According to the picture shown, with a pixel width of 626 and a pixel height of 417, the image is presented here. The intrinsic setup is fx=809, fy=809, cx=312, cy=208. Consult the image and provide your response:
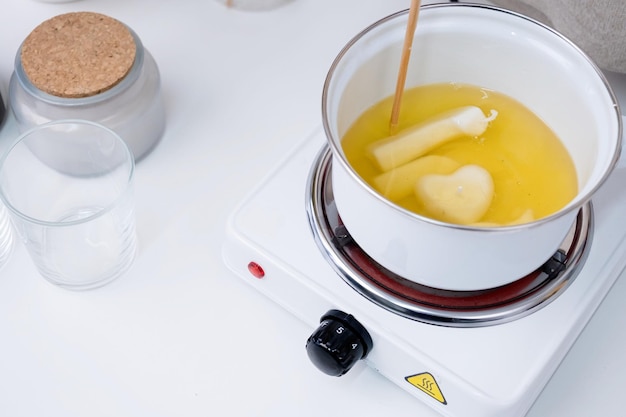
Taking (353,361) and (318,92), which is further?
(318,92)

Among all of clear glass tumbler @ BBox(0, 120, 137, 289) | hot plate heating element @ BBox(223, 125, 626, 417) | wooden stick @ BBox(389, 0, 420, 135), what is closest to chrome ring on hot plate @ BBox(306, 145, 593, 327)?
hot plate heating element @ BBox(223, 125, 626, 417)

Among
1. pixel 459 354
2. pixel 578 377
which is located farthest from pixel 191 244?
pixel 578 377

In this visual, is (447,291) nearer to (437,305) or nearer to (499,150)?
(437,305)

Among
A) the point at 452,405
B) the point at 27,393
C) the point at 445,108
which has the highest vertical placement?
the point at 445,108

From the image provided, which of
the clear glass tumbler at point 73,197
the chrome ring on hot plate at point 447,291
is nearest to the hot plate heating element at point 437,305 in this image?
the chrome ring on hot plate at point 447,291

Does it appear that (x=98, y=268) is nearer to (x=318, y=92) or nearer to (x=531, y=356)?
(x=318, y=92)

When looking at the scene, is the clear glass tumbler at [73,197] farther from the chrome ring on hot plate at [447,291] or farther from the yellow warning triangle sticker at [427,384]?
the yellow warning triangle sticker at [427,384]

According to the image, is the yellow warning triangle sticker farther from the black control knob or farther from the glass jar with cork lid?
the glass jar with cork lid

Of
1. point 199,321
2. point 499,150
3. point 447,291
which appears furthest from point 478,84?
point 199,321
